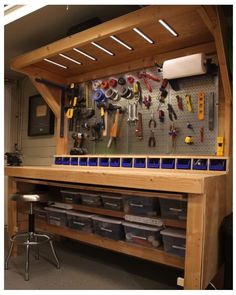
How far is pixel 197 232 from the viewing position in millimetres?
1305

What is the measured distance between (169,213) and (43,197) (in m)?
1.05

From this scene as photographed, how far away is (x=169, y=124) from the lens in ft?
7.16

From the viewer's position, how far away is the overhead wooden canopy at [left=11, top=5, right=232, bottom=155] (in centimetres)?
155

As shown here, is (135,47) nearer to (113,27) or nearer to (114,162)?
(113,27)

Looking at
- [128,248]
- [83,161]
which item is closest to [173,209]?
[128,248]

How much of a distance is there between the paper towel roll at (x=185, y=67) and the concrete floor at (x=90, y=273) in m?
1.62

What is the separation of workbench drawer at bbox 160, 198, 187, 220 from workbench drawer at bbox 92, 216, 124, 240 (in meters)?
0.36

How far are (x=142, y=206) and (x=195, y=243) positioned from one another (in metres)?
0.56

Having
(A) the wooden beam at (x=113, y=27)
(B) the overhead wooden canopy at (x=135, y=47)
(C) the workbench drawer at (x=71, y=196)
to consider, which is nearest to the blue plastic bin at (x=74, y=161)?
(B) the overhead wooden canopy at (x=135, y=47)

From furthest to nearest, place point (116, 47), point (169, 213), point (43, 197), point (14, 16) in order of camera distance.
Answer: point (116, 47) → point (43, 197) → point (14, 16) → point (169, 213)

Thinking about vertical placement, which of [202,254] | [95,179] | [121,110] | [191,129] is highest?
[121,110]

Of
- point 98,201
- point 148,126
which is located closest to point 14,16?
point 148,126

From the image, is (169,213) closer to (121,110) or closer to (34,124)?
(121,110)

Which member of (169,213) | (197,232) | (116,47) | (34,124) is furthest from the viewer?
(34,124)
